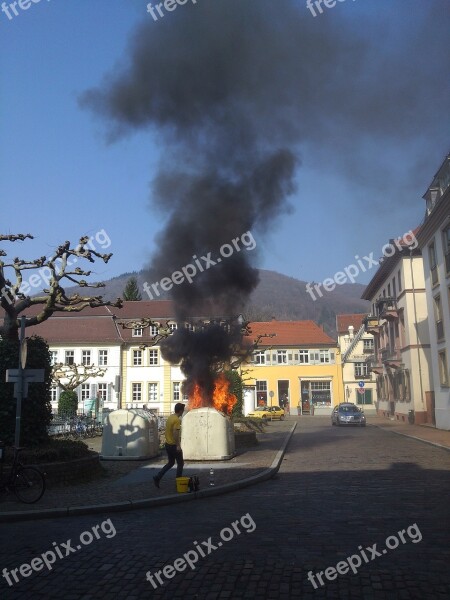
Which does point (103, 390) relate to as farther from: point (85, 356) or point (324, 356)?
point (324, 356)

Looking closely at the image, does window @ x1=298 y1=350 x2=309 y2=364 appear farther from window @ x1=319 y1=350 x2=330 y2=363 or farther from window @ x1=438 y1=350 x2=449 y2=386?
window @ x1=438 y1=350 x2=449 y2=386

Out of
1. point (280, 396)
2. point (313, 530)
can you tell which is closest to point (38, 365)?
point (313, 530)

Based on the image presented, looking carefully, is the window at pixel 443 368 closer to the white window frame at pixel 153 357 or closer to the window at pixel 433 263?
the window at pixel 433 263

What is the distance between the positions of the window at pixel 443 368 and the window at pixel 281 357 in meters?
31.7

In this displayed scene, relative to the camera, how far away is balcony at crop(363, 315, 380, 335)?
4675 centimetres

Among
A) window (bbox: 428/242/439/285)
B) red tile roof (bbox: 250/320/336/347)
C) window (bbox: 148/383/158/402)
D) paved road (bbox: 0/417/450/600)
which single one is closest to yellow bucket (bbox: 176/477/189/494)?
paved road (bbox: 0/417/450/600)

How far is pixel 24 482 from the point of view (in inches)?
374

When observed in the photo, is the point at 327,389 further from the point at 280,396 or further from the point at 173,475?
the point at 173,475

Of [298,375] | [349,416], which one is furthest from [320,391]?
[349,416]

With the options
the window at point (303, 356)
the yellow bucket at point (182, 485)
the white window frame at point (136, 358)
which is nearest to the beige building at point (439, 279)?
the yellow bucket at point (182, 485)

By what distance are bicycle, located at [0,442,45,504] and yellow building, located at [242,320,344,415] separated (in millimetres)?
48695

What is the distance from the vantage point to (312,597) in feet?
15.8

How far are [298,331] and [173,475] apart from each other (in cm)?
5089

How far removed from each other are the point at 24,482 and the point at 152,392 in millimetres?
41731
